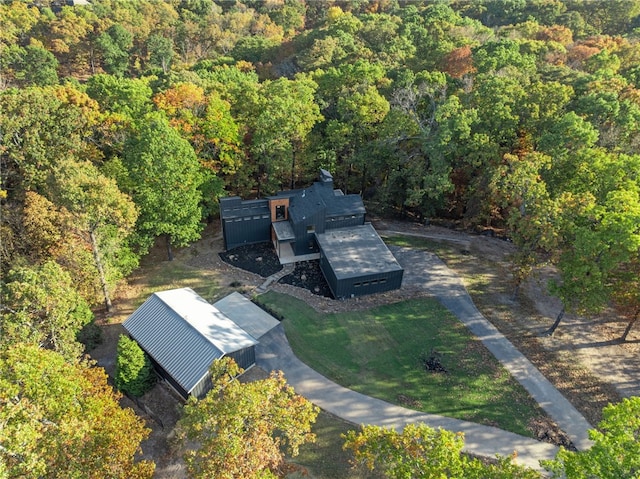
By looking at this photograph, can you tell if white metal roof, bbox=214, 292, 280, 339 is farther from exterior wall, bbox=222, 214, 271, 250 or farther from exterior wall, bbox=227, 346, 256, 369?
exterior wall, bbox=222, 214, 271, 250

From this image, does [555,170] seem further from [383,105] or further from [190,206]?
[190,206]

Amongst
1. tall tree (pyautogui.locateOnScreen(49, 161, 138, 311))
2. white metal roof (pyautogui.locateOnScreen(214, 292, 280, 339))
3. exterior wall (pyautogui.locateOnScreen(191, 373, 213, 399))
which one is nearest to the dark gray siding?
white metal roof (pyautogui.locateOnScreen(214, 292, 280, 339))

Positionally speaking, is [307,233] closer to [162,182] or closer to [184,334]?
[162,182]

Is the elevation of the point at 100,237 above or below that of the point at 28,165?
below

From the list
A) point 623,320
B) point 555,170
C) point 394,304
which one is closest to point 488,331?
point 394,304

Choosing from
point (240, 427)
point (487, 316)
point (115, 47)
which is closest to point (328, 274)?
point (487, 316)

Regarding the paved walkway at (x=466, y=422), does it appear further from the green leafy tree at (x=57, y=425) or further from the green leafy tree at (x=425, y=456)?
the green leafy tree at (x=57, y=425)

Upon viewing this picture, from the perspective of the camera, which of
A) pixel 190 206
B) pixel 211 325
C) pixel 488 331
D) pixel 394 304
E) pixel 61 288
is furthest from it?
pixel 190 206
